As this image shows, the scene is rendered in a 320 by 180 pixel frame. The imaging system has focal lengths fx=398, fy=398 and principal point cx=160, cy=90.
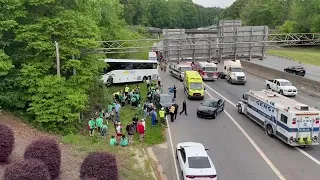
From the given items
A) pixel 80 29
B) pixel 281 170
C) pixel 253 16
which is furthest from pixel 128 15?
pixel 281 170

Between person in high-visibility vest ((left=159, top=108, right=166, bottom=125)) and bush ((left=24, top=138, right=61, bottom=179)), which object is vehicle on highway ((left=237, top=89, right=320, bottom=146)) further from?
bush ((left=24, top=138, right=61, bottom=179))

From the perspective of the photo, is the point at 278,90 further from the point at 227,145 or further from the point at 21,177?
the point at 21,177

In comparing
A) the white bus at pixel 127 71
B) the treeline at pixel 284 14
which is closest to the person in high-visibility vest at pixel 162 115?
the white bus at pixel 127 71

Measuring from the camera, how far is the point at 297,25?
105 meters

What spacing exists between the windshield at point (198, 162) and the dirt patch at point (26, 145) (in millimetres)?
5358

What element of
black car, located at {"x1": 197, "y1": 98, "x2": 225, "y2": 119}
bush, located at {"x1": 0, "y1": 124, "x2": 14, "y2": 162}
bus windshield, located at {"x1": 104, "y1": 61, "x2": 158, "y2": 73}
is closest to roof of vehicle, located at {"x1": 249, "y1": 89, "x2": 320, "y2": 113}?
black car, located at {"x1": 197, "y1": 98, "x2": 225, "y2": 119}

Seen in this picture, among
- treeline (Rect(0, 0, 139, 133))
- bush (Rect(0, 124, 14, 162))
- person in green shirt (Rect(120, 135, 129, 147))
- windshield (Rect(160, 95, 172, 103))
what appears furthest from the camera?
windshield (Rect(160, 95, 172, 103))

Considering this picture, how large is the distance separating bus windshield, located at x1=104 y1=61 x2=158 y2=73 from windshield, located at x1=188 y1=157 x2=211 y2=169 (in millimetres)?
27864

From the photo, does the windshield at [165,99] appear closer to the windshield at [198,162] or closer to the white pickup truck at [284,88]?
the windshield at [198,162]

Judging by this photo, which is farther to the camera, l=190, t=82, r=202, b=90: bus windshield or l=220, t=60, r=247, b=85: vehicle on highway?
l=220, t=60, r=247, b=85: vehicle on highway

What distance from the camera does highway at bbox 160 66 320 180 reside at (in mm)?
20617

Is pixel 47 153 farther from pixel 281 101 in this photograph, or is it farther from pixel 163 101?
pixel 163 101

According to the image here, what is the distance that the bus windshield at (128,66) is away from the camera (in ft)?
150

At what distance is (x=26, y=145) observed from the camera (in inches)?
830
